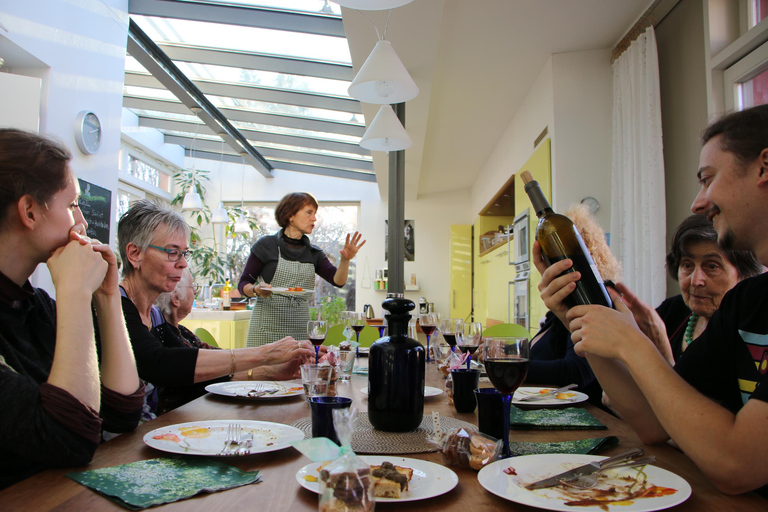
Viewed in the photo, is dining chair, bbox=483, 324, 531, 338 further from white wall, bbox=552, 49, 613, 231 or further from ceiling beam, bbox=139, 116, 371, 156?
ceiling beam, bbox=139, 116, 371, 156

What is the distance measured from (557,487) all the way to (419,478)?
0.64ft

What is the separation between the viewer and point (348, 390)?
1567 millimetres

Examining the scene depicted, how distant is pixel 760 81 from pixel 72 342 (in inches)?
127

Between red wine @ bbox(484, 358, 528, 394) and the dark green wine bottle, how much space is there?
26 cm

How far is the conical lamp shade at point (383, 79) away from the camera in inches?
91.6

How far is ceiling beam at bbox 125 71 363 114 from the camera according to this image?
5.58 meters

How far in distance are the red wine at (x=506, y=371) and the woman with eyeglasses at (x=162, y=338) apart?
0.96 meters

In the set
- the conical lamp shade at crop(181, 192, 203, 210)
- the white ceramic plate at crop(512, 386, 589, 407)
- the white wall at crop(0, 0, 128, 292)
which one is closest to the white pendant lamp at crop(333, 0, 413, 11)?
the white ceramic plate at crop(512, 386, 589, 407)

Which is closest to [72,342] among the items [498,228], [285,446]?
[285,446]

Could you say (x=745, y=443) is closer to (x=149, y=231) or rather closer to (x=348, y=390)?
(x=348, y=390)

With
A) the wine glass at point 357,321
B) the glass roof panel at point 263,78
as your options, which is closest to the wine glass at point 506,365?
the wine glass at point 357,321

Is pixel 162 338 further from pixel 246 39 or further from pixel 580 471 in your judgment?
pixel 246 39

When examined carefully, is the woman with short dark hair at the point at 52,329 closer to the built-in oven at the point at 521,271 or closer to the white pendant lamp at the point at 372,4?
the white pendant lamp at the point at 372,4

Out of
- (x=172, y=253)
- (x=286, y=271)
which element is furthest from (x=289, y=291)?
(x=172, y=253)
